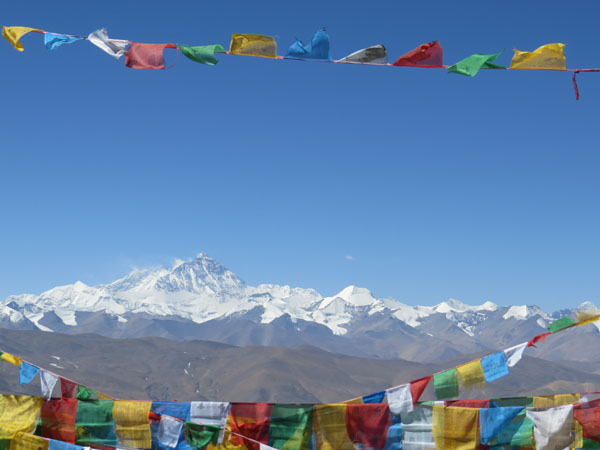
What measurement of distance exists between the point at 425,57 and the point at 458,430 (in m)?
6.93

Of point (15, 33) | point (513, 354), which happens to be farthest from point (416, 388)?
point (15, 33)

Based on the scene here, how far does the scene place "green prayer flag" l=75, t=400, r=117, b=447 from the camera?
41.0 feet

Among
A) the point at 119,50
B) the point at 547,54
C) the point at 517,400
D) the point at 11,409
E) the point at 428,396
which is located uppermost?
the point at 119,50

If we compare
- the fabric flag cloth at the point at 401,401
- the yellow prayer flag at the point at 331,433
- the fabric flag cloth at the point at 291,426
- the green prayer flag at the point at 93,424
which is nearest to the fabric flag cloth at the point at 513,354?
the fabric flag cloth at the point at 401,401

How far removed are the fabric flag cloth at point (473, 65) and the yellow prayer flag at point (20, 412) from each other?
397 inches

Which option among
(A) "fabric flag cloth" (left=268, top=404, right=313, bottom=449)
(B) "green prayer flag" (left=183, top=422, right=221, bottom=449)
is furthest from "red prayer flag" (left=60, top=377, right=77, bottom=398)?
(A) "fabric flag cloth" (left=268, top=404, right=313, bottom=449)

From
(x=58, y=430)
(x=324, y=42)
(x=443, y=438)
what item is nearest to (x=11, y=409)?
(x=58, y=430)

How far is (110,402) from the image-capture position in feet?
40.8

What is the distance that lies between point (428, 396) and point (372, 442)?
195 metres

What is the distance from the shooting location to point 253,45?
482 inches

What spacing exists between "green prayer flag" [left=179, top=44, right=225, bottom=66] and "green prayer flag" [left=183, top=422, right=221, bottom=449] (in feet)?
22.2

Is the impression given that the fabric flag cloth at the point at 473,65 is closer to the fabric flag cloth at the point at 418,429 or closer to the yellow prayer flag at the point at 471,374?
the yellow prayer flag at the point at 471,374

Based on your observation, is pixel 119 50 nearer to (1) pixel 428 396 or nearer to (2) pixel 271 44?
(2) pixel 271 44

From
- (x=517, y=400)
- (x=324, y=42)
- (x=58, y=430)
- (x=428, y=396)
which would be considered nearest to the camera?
(x=324, y=42)
